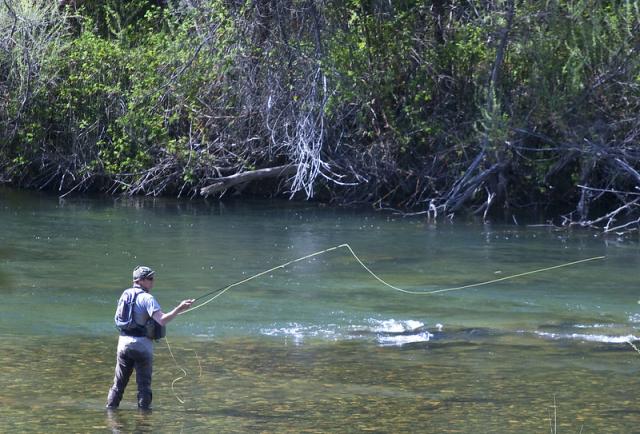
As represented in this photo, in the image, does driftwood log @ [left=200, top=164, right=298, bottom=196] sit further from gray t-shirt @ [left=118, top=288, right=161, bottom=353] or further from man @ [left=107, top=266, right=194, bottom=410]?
gray t-shirt @ [left=118, top=288, right=161, bottom=353]

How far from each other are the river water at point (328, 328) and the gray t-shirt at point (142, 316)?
52 centimetres

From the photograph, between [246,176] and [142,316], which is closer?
[142,316]

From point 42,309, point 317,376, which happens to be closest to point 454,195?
point 42,309

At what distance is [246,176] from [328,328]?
36.6 feet

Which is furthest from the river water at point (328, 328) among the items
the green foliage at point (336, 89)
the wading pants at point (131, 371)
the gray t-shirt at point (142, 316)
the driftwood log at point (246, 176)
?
the driftwood log at point (246, 176)

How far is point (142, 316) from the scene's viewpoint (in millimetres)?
8688

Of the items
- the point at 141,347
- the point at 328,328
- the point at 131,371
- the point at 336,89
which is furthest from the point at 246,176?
the point at 141,347

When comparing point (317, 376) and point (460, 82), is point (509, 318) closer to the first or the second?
point (317, 376)

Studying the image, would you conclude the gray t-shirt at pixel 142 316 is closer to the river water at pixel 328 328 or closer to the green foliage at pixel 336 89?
the river water at pixel 328 328

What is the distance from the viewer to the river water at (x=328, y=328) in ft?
29.5

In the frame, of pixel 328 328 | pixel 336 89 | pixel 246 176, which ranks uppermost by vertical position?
pixel 336 89

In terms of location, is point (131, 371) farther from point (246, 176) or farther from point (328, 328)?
point (246, 176)

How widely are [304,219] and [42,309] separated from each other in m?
8.86

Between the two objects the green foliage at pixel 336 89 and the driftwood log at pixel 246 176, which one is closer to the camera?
the green foliage at pixel 336 89
